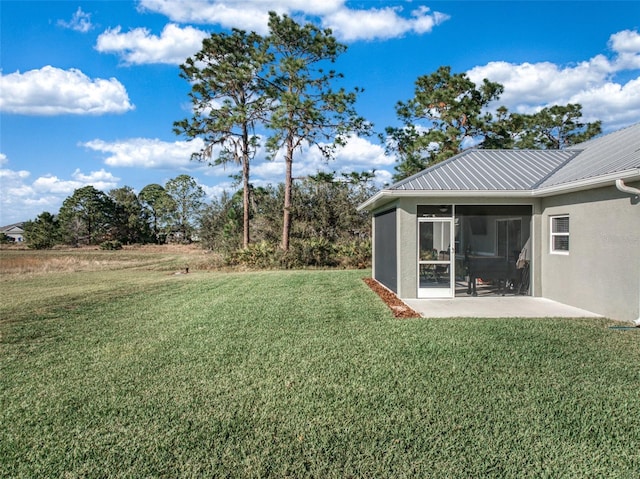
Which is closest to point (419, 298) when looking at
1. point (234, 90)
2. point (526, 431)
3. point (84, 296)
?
point (526, 431)

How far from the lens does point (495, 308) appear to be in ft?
29.9

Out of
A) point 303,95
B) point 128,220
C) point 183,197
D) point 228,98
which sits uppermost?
point 228,98

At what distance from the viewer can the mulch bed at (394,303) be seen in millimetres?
8500

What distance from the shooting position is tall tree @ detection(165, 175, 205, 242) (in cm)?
4758

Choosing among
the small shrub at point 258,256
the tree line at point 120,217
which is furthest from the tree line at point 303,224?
the tree line at point 120,217

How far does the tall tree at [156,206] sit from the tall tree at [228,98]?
2765cm

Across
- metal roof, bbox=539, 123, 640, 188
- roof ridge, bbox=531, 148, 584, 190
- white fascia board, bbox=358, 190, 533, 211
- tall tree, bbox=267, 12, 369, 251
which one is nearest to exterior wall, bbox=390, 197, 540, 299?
white fascia board, bbox=358, 190, 533, 211

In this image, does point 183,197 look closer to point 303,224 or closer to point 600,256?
point 303,224

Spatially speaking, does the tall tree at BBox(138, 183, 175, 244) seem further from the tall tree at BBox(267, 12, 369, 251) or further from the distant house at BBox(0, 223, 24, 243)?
the distant house at BBox(0, 223, 24, 243)

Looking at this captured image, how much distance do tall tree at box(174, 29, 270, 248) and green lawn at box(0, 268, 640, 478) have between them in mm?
15598

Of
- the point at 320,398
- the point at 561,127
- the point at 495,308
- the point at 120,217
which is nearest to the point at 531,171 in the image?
the point at 495,308

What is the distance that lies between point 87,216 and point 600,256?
50429mm

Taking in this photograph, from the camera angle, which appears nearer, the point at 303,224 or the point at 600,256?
the point at 600,256

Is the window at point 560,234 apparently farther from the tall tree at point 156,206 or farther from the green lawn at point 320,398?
the tall tree at point 156,206
